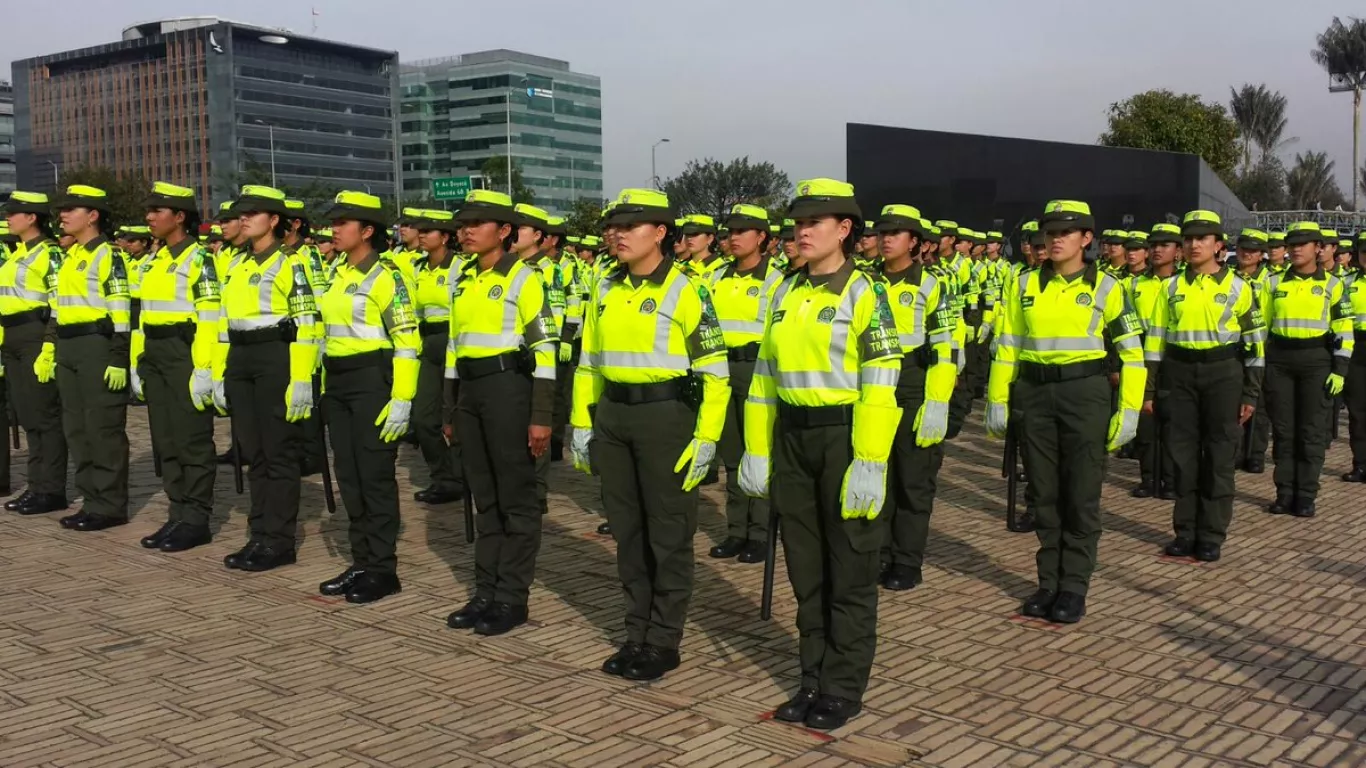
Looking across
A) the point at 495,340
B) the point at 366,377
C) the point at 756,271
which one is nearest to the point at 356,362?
the point at 366,377

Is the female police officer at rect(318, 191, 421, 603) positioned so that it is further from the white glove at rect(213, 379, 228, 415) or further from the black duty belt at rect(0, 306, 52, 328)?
the black duty belt at rect(0, 306, 52, 328)

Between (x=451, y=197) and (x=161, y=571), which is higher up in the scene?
(x=451, y=197)

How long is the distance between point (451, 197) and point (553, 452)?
45289 mm

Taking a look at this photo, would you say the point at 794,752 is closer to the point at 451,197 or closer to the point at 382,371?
the point at 382,371

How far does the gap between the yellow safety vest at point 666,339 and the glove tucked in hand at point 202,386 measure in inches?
140

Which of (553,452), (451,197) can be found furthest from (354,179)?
(553,452)

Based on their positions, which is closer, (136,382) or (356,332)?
(356,332)

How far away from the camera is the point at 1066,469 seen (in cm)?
673

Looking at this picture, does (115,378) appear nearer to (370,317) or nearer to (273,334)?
(273,334)

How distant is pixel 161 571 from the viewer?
7.84 metres

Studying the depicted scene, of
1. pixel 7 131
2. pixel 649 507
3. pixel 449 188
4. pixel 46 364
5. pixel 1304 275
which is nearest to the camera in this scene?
pixel 649 507

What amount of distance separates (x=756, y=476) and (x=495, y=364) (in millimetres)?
1780

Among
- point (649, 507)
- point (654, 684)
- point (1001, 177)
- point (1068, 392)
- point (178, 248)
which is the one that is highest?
point (1001, 177)

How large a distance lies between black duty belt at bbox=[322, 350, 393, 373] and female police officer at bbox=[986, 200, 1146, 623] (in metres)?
3.70
